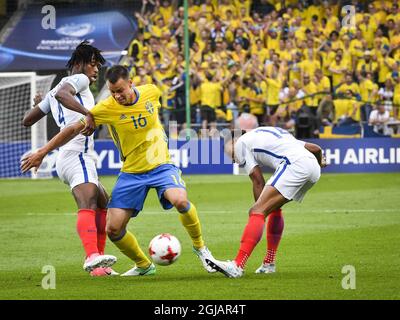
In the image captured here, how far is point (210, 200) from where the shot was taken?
1822 cm

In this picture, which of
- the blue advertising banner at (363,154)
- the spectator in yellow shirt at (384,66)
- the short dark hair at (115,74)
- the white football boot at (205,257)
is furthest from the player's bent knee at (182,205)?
the spectator in yellow shirt at (384,66)

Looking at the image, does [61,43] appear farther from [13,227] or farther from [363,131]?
[13,227]

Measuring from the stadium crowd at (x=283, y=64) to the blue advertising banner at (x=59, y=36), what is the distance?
131 cm

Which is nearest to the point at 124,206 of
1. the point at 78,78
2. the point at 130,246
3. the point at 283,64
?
the point at 130,246

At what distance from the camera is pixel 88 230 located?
31.6 ft

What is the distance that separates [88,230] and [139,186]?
72 centimetres

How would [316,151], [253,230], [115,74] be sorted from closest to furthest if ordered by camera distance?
[115,74], [253,230], [316,151]

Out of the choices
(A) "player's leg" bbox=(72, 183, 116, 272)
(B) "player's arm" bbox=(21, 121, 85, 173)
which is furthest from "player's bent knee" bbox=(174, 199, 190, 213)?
(B) "player's arm" bbox=(21, 121, 85, 173)

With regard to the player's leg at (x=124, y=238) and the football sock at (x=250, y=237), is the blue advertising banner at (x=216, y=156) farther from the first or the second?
the football sock at (x=250, y=237)

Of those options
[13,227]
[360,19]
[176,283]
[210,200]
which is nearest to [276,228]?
[176,283]

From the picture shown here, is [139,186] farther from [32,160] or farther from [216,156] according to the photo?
[216,156]

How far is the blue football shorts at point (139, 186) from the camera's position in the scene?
938cm

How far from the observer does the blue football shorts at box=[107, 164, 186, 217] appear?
30.8ft

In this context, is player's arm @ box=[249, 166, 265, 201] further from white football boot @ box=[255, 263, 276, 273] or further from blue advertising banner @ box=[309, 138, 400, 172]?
blue advertising banner @ box=[309, 138, 400, 172]
